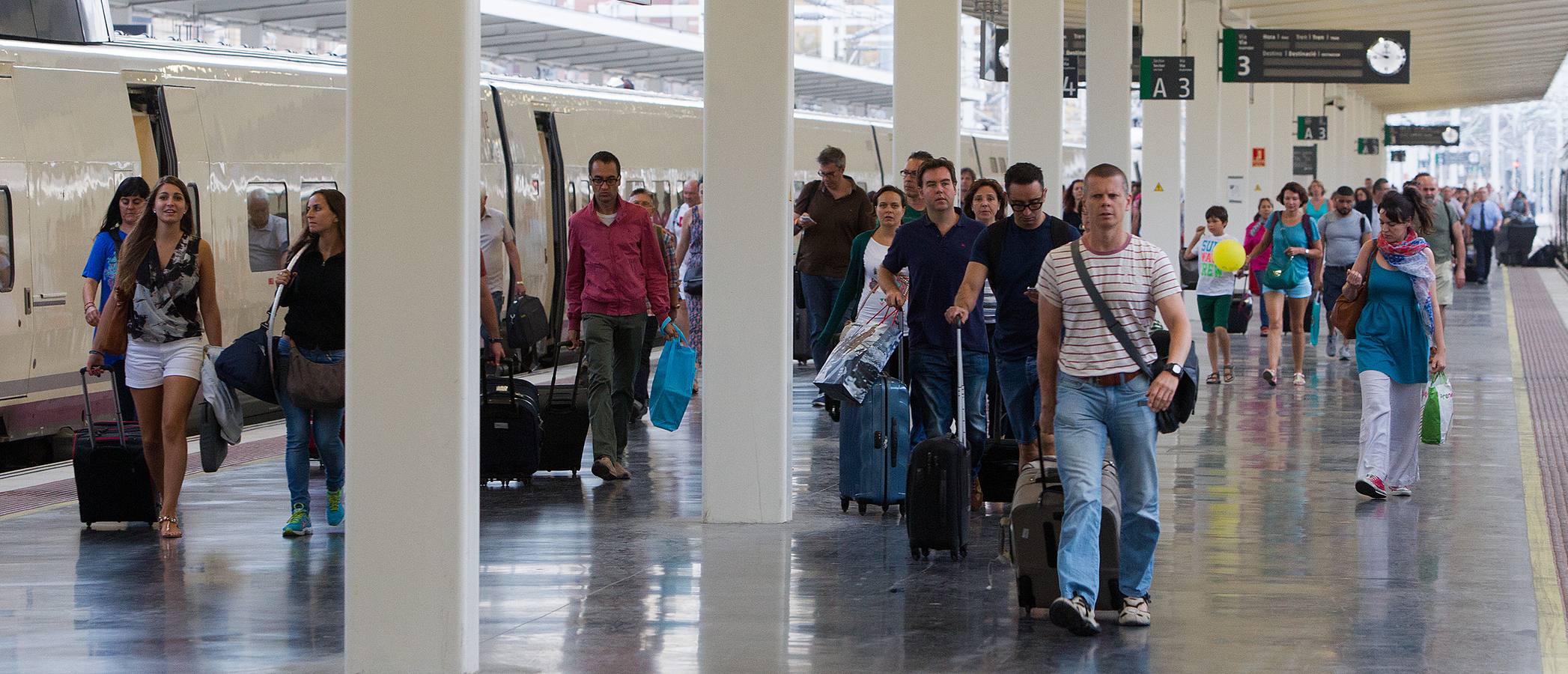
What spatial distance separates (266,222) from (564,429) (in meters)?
4.99

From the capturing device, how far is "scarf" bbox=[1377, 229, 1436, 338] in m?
9.98

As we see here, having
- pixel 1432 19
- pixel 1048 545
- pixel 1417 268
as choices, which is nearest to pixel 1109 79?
pixel 1417 268

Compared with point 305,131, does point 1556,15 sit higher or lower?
higher

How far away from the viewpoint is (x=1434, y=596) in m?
7.38

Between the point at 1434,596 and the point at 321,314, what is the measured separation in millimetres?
5445

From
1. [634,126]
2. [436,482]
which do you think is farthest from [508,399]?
[634,126]

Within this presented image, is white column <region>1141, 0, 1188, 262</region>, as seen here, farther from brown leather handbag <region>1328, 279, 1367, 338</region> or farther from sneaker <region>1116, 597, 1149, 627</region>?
sneaker <region>1116, 597, 1149, 627</region>

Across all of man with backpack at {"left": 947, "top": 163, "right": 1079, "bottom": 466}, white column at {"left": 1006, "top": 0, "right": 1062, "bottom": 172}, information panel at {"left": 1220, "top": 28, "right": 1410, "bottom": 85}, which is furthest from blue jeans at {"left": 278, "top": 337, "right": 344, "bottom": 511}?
information panel at {"left": 1220, "top": 28, "right": 1410, "bottom": 85}

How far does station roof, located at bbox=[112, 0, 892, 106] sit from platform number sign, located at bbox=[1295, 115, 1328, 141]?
11.5 meters

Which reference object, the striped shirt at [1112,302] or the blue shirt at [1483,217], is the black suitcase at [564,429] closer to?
the striped shirt at [1112,302]

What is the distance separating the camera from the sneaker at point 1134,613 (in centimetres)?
677

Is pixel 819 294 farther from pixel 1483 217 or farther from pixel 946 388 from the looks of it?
pixel 1483 217

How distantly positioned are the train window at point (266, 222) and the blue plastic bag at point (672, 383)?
15.7 feet

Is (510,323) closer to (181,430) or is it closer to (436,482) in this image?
(181,430)
